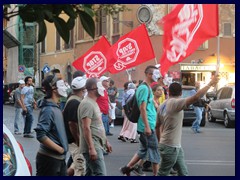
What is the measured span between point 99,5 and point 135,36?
497 centimetres

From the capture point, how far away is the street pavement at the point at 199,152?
9242 mm

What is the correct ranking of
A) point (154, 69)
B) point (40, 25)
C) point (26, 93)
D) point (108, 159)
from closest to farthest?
point (40, 25) → point (154, 69) → point (108, 159) → point (26, 93)

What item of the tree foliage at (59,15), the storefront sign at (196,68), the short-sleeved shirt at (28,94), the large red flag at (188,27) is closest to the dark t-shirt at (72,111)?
the large red flag at (188,27)

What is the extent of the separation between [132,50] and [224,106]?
9851 millimetres

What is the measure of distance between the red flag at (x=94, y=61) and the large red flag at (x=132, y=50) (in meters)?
0.83

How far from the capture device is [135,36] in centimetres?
881

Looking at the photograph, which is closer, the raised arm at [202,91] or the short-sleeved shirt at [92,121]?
the raised arm at [202,91]

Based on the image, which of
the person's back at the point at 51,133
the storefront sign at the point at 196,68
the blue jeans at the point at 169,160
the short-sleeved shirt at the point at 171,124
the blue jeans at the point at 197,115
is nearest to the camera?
the person's back at the point at 51,133

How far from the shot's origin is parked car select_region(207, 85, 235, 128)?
17.9 m

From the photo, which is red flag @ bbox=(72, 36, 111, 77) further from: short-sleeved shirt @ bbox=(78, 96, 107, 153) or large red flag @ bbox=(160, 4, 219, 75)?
large red flag @ bbox=(160, 4, 219, 75)

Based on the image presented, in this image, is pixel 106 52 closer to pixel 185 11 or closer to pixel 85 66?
pixel 85 66

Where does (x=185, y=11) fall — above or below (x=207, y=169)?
above

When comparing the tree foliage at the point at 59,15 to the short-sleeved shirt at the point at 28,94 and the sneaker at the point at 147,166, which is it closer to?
the sneaker at the point at 147,166

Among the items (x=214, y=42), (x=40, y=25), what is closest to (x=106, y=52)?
(x=40, y=25)
